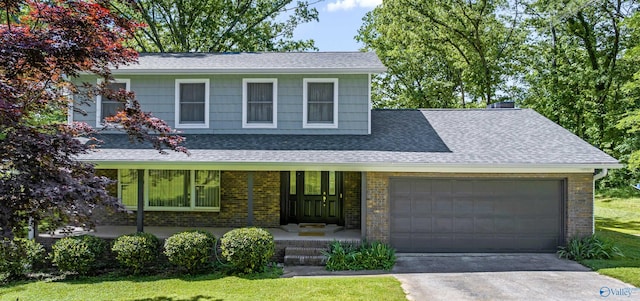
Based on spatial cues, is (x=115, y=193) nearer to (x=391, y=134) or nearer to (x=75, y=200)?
(x=75, y=200)

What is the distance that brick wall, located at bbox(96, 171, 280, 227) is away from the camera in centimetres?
1230

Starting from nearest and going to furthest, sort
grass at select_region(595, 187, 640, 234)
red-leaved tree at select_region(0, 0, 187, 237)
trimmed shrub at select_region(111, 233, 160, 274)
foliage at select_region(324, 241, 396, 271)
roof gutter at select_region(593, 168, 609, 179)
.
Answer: red-leaved tree at select_region(0, 0, 187, 237)
trimmed shrub at select_region(111, 233, 160, 274)
foliage at select_region(324, 241, 396, 271)
roof gutter at select_region(593, 168, 609, 179)
grass at select_region(595, 187, 640, 234)

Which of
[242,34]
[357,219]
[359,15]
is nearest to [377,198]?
[357,219]

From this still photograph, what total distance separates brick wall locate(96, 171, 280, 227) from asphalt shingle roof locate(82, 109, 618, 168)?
1.40 metres

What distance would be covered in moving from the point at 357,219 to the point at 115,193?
7.07 metres

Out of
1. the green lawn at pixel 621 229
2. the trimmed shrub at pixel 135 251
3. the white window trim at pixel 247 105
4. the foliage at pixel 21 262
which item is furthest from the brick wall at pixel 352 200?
the foliage at pixel 21 262

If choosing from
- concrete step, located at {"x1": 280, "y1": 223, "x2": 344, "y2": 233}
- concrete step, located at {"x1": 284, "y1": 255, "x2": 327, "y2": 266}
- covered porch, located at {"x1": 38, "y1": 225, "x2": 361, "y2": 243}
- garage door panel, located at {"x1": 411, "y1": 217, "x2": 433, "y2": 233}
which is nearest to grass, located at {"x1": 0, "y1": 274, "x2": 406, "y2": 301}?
concrete step, located at {"x1": 284, "y1": 255, "x2": 327, "y2": 266}

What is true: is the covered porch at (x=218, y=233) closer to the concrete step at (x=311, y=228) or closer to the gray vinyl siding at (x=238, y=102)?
the concrete step at (x=311, y=228)

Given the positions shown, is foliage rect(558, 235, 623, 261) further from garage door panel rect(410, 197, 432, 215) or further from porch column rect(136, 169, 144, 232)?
porch column rect(136, 169, 144, 232)

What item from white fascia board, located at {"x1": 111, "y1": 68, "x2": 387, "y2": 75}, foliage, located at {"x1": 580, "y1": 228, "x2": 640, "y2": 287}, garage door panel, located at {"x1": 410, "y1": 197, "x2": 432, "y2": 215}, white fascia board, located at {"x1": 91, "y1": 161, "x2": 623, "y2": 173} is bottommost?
foliage, located at {"x1": 580, "y1": 228, "x2": 640, "y2": 287}

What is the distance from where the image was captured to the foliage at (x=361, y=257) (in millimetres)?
9320

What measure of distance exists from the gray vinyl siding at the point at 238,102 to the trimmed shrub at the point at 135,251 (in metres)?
3.68

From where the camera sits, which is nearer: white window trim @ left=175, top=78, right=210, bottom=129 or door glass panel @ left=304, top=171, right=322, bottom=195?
white window trim @ left=175, top=78, right=210, bottom=129

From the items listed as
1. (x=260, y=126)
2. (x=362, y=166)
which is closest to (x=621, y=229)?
(x=362, y=166)
